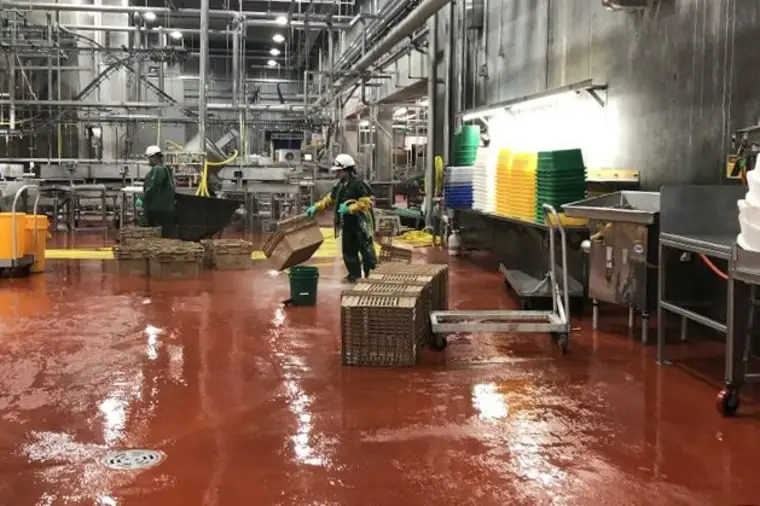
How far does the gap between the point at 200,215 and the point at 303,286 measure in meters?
4.29

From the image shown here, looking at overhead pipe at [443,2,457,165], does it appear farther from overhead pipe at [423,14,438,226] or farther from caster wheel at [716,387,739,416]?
caster wheel at [716,387,739,416]

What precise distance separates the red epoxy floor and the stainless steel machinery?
13.7 inches

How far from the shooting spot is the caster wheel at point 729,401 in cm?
411

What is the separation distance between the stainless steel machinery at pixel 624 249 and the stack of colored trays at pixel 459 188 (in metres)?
4.30

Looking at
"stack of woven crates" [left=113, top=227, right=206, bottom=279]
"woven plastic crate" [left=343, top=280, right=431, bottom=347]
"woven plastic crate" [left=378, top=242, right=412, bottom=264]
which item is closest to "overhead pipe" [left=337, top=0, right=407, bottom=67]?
"woven plastic crate" [left=378, top=242, right=412, bottom=264]

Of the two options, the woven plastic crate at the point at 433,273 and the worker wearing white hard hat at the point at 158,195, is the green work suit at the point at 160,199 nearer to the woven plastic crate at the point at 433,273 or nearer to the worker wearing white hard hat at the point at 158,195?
the worker wearing white hard hat at the point at 158,195

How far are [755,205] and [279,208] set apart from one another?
1343 cm

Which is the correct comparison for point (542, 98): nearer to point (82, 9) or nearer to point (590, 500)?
point (590, 500)

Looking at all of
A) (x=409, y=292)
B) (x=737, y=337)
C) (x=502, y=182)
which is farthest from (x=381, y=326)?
(x=502, y=182)

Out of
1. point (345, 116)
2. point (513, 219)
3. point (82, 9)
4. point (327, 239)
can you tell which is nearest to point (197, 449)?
point (513, 219)

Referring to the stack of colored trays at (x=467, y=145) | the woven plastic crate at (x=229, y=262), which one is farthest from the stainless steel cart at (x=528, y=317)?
the stack of colored trays at (x=467, y=145)

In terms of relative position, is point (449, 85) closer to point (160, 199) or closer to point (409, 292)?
point (160, 199)

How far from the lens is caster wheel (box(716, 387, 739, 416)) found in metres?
4.11

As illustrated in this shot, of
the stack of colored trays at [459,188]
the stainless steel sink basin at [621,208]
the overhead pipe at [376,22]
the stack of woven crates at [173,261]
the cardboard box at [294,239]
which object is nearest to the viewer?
the stainless steel sink basin at [621,208]
